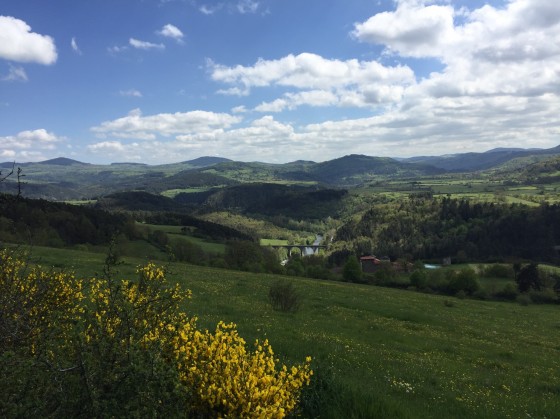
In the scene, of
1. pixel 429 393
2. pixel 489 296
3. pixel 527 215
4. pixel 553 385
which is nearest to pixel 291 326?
pixel 429 393

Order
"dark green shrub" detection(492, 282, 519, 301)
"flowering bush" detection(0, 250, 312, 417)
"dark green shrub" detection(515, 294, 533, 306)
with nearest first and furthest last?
"flowering bush" detection(0, 250, 312, 417)
"dark green shrub" detection(515, 294, 533, 306)
"dark green shrub" detection(492, 282, 519, 301)

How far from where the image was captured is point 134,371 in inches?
202

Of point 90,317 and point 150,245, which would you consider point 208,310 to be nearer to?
point 90,317

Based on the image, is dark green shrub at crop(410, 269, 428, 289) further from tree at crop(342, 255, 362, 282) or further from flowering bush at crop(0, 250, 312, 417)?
flowering bush at crop(0, 250, 312, 417)

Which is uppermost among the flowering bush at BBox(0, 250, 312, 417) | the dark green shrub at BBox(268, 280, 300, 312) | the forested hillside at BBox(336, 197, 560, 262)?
the flowering bush at BBox(0, 250, 312, 417)

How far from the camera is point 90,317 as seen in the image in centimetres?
625

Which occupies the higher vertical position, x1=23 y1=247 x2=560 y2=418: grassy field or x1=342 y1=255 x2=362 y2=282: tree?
x1=23 y1=247 x2=560 y2=418: grassy field

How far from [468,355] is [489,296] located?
67.6 meters

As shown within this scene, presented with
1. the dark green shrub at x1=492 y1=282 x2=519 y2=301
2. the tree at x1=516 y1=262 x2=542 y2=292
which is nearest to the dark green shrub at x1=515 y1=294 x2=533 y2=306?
the dark green shrub at x1=492 y1=282 x2=519 y2=301

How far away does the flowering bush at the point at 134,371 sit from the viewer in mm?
4980

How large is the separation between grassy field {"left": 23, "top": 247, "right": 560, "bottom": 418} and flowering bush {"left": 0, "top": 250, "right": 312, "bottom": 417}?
230 cm

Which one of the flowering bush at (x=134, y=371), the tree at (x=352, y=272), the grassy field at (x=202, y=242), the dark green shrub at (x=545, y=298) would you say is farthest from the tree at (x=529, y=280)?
the flowering bush at (x=134, y=371)

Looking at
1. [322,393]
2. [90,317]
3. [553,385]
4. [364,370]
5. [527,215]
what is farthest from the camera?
[527,215]

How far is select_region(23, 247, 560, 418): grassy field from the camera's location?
8.67m
